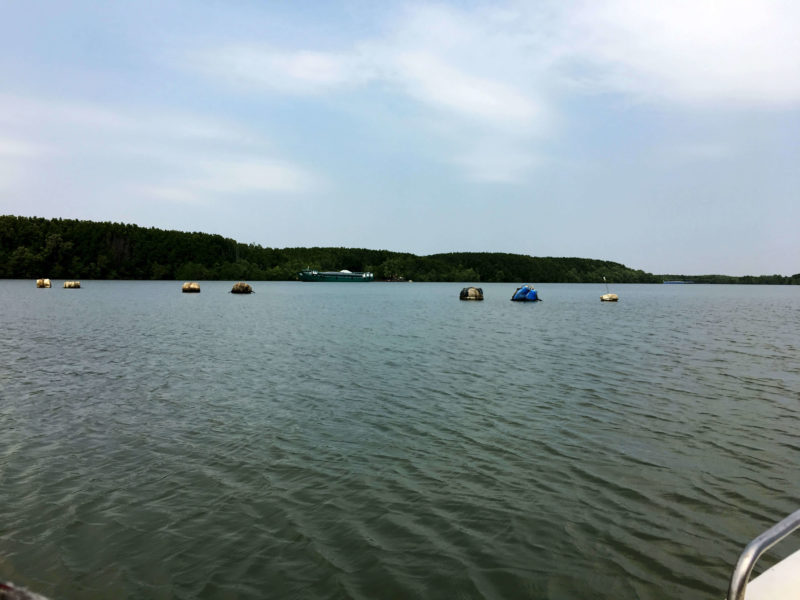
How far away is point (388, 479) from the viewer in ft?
31.1

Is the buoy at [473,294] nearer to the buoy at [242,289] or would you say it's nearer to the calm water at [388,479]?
the buoy at [242,289]

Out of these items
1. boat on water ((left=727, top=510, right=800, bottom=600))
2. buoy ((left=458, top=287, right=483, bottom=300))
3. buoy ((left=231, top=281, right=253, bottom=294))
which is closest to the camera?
boat on water ((left=727, top=510, right=800, bottom=600))

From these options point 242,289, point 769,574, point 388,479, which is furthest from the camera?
point 242,289

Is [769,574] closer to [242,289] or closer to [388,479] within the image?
A: [388,479]

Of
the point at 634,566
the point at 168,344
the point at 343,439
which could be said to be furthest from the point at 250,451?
the point at 168,344

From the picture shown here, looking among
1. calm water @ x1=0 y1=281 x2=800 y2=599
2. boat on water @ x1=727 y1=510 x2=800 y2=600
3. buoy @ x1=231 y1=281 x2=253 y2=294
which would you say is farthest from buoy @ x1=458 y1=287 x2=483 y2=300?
boat on water @ x1=727 y1=510 x2=800 y2=600

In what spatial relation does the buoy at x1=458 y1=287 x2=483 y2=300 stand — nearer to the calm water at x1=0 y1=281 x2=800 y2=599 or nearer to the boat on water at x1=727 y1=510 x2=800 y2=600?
the calm water at x1=0 y1=281 x2=800 y2=599

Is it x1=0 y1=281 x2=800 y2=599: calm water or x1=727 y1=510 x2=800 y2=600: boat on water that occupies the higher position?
x1=727 y1=510 x2=800 y2=600: boat on water

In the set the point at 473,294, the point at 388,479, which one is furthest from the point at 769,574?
the point at 473,294

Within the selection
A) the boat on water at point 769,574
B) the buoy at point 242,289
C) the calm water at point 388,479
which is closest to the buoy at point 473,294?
the buoy at point 242,289

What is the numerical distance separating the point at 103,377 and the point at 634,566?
1929 centimetres

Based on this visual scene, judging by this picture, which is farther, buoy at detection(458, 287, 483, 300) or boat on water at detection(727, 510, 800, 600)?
buoy at detection(458, 287, 483, 300)

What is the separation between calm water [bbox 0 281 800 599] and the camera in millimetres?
6320

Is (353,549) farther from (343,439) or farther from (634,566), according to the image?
(343,439)
